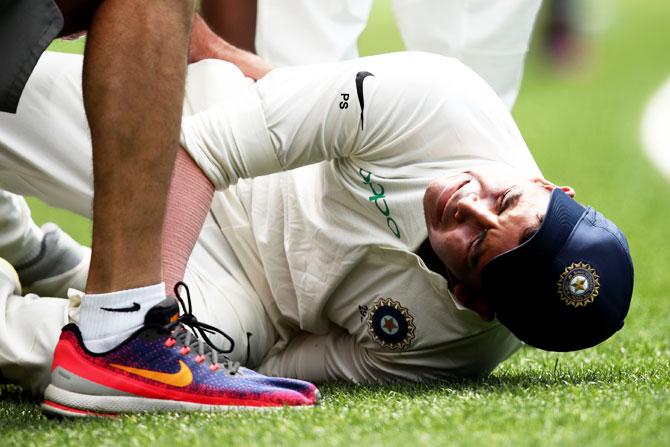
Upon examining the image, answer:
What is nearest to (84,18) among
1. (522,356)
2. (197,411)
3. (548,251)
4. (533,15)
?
(197,411)

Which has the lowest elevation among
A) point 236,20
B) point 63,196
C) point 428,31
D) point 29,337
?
point 29,337

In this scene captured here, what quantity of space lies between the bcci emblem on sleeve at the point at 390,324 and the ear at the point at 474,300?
0.14 metres

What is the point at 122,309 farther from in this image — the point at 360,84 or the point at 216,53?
the point at 216,53

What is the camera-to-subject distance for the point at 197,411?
2293 mm

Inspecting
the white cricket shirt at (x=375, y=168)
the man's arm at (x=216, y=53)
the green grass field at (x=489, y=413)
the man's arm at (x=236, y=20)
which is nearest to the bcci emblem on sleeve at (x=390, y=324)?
the white cricket shirt at (x=375, y=168)

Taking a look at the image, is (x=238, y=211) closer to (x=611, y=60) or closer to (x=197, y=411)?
(x=197, y=411)

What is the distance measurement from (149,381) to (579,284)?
34.6 inches

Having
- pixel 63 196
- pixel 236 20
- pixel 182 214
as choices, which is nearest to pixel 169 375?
pixel 182 214

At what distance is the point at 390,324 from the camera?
107 inches

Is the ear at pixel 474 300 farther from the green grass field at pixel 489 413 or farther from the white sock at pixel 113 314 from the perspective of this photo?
the white sock at pixel 113 314

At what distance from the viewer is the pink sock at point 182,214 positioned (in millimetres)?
2537

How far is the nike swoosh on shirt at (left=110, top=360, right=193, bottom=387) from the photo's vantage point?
2.29m

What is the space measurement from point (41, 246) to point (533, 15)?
1.94 meters

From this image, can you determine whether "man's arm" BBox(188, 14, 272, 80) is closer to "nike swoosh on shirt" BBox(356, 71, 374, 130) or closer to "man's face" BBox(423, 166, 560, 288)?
"nike swoosh on shirt" BBox(356, 71, 374, 130)
